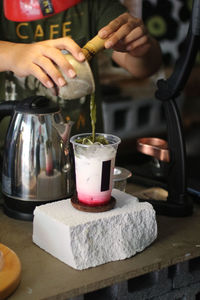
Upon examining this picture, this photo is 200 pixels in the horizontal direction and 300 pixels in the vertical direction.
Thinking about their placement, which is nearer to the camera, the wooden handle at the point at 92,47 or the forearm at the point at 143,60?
the wooden handle at the point at 92,47

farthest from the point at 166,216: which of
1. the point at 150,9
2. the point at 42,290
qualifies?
the point at 150,9

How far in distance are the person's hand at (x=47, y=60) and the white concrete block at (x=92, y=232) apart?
33 centimetres

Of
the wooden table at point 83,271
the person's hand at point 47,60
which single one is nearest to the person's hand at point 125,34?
the person's hand at point 47,60

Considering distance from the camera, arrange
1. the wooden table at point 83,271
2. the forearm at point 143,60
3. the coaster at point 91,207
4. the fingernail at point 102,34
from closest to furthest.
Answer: the wooden table at point 83,271 < the coaster at point 91,207 < the fingernail at point 102,34 < the forearm at point 143,60

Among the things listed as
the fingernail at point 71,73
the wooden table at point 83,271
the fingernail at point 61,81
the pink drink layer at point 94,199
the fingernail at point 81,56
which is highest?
the fingernail at point 81,56

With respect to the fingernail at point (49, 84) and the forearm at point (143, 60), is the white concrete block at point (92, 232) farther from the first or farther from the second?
the forearm at point (143, 60)

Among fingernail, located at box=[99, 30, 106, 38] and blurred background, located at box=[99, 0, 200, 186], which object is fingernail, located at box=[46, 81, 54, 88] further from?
blurred background, located at box=[99, 0, 200, 186]

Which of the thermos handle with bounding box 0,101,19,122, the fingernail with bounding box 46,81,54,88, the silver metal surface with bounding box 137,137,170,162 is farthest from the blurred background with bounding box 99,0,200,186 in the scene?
the fingernail with bounding box 46,81,54,88

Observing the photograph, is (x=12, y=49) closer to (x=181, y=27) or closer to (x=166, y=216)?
(x=166, y=216)

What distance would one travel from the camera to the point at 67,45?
1.35m

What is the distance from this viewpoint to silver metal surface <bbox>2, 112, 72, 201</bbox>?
4.76 ft

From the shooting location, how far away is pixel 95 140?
52.8 inches

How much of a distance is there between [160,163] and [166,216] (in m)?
0.17

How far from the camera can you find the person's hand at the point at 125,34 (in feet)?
4.84
